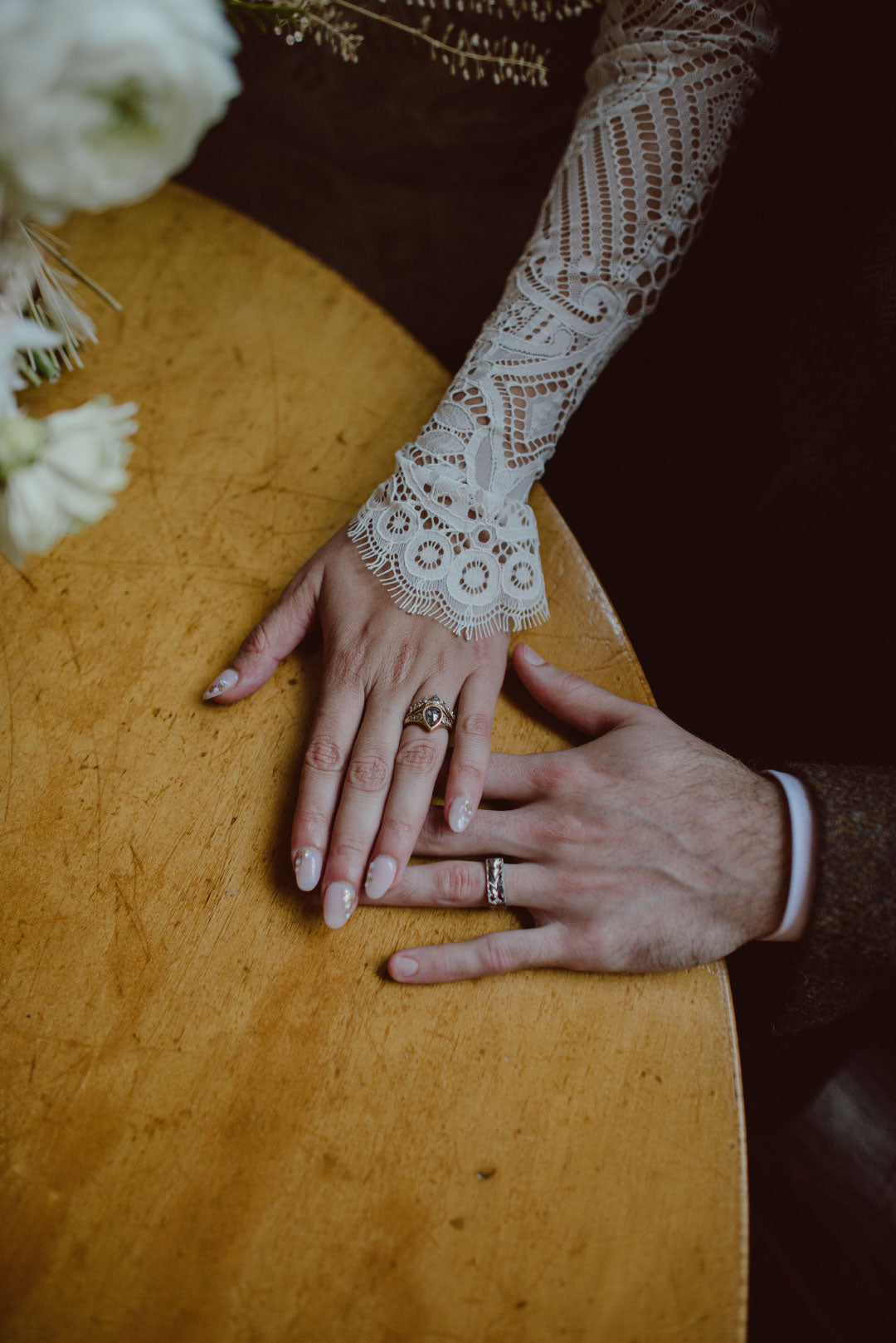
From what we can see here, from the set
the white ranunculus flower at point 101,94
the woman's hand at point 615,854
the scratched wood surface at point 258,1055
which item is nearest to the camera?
the white ranunculus flower at point 101,94

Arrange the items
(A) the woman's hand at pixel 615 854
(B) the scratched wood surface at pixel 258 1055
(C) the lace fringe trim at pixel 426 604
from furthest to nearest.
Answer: (C) the lace fringe trim at pixel 426 604, (A) the woman's hand at pixel 615 854, (B) the scratched wood surface at pixel 258 1055

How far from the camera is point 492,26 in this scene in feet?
4.29

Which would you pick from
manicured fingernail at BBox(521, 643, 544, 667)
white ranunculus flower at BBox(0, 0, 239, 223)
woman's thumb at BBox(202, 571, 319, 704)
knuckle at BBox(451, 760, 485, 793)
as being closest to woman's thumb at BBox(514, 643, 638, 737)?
manicured fingernail at BBox(521, 643, 544, 667)

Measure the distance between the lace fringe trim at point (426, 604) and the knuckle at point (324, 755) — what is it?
16cm

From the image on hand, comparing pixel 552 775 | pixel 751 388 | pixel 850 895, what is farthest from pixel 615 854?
pixel 751 388

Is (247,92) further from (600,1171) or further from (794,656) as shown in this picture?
(600,1171)

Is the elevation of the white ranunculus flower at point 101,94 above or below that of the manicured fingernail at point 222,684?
above

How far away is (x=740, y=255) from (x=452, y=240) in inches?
28.4

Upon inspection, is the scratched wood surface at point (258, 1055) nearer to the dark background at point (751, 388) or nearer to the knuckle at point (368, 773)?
the knuckle at point (368, 773)

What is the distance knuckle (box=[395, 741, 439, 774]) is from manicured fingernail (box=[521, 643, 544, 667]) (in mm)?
135

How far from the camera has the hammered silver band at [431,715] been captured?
2.32 ft

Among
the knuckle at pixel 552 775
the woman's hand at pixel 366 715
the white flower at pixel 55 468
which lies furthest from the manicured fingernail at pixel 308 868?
the white flower at pixel 55 468

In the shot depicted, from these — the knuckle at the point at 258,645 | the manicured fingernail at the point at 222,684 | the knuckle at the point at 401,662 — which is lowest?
the manicured fingernail at the point at 222,684

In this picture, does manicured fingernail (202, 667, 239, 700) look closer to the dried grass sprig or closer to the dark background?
the dried grass sprig
